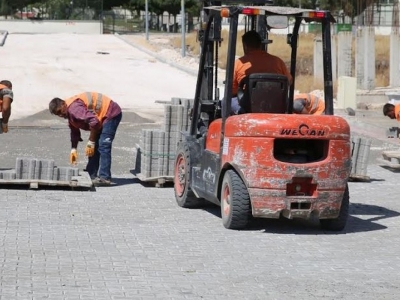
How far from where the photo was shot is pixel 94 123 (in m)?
13.9

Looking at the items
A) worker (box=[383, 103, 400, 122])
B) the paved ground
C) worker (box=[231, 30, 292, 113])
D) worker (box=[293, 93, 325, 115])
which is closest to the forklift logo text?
worker (box=[231, 30, 292, 113])

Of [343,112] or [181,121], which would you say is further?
[343,112]

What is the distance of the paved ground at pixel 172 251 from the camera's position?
8.53 m

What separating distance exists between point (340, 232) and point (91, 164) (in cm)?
459

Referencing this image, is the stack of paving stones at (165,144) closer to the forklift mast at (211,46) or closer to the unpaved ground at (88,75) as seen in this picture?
the forklift mast at (211,46)

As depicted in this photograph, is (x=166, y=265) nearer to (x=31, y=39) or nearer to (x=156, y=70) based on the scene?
(x=156, y=70)

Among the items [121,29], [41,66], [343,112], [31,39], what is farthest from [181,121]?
[121,29]

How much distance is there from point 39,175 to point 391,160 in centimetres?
Answer: 665

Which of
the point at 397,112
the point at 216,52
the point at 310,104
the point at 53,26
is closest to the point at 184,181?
the point at 216,52

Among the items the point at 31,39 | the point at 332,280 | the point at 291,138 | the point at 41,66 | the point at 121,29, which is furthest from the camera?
the point at 121,29

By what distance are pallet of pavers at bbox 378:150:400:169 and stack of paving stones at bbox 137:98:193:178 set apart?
4172mm

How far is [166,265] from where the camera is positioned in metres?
9.45

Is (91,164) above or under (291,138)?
under

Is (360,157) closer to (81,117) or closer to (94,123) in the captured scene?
(94,123)
